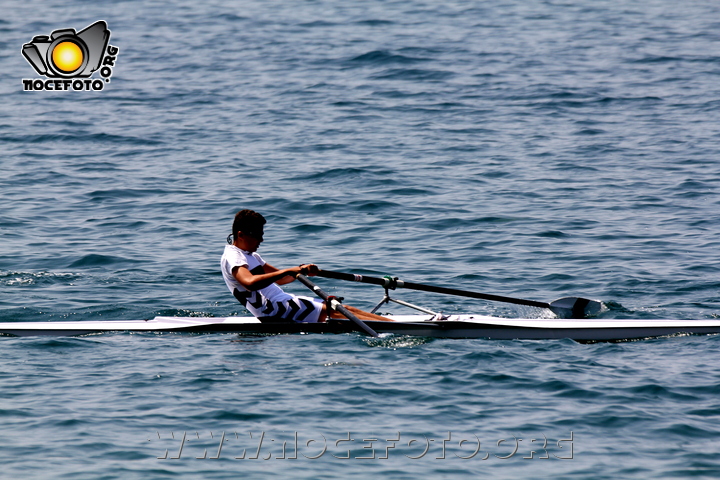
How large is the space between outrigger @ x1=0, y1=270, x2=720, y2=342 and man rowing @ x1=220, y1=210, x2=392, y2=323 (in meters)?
0.11

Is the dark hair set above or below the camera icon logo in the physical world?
below

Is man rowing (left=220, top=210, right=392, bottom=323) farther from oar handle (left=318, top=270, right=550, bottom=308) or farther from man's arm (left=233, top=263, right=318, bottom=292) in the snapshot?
oar handle (left=318, top=270, right=550, bottom=308)

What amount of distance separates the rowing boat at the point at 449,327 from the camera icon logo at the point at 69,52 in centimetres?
1249

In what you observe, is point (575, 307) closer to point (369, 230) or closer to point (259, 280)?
point (259, 280)

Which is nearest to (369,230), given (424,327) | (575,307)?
(575,307)

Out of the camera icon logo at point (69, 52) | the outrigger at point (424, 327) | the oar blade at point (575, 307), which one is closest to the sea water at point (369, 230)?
the outrigger at point (424, 327)

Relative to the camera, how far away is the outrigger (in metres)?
8.86

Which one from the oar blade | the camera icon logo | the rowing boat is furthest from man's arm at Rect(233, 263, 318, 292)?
the camera icon logo

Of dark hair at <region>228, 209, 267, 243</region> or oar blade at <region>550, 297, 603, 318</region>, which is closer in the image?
dark hair at <region>228, 209, 267, 243</region>

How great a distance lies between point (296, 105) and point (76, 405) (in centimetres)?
1389

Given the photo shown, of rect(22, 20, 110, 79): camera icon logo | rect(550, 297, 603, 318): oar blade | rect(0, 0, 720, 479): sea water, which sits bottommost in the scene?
rect(550, 297, 603, 318): oar blade

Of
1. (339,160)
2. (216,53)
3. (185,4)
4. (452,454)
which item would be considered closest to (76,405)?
(452,454)

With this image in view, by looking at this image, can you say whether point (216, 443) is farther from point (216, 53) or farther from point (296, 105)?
point (216, 53)

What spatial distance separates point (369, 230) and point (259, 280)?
4.64 m
